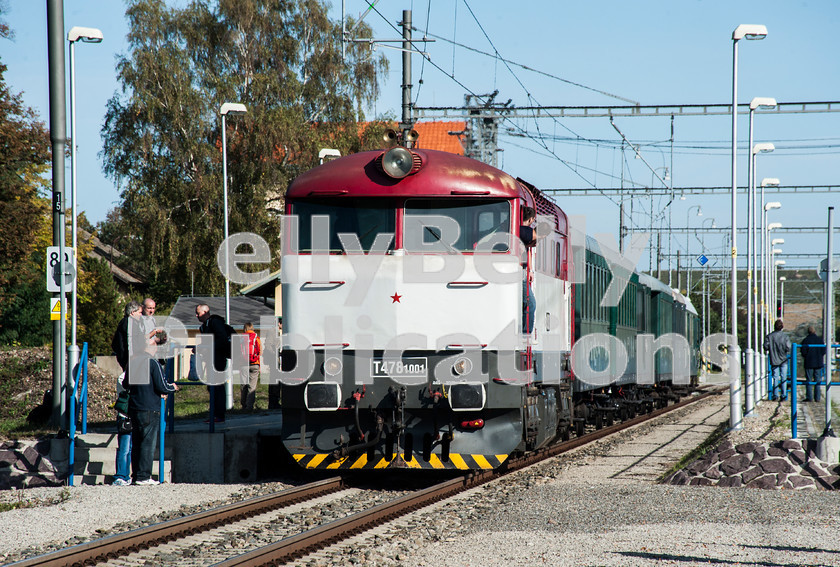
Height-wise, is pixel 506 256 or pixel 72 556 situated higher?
pixel 506 256

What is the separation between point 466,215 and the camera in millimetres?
11008

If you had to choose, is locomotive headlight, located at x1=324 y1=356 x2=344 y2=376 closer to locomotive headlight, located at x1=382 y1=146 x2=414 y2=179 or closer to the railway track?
the railway track

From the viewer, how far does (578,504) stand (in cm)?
1021

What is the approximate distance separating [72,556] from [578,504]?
4983 millimetres

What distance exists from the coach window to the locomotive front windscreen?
9.9 inches

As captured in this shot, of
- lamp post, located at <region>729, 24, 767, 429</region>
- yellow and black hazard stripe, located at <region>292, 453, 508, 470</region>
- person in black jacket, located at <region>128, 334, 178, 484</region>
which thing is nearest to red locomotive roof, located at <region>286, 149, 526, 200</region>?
person in black jacket, located at <region>128, 334, 178, 484</region>

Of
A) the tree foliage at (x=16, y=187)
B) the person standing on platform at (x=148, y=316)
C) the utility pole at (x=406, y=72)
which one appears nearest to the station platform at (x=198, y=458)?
the person standing on platform at (x=148, y=316)

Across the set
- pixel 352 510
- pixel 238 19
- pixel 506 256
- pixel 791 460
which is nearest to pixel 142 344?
pixel 352 510

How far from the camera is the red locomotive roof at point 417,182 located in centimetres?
1095

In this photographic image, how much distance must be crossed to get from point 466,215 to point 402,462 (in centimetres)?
265

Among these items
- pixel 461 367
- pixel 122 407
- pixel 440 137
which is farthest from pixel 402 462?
pixel 440 137

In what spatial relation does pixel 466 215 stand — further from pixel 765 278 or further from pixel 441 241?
pixel 765 278

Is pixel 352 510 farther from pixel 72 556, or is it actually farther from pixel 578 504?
pixel 72 556

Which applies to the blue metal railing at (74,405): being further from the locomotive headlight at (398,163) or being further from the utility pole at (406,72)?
the utility pole at (406,72)
